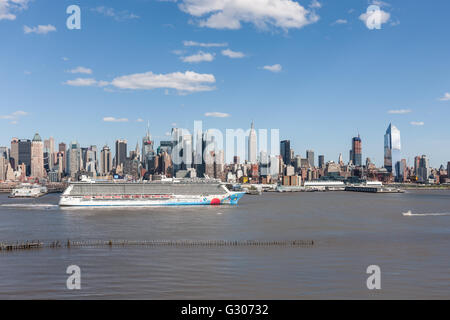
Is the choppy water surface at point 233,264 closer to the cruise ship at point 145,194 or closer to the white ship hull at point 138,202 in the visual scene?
the white ship hull at point 138,202

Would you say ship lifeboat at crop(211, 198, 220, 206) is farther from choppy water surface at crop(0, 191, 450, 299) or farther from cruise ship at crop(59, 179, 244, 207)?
choppy water surface at crop(0, 191, 450, 299)

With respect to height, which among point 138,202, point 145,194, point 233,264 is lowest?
point 233,264

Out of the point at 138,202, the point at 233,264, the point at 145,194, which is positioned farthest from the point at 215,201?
the point at 233,264

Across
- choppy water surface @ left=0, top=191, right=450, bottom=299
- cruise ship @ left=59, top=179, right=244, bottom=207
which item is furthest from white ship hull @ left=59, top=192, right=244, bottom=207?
choppy water surface @ left=0, top=191, right=450, bottom=299

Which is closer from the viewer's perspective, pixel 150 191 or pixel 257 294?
pixel 257 294

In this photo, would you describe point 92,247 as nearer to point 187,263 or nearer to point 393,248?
point 187,263

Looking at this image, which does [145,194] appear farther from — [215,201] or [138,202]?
[215,201]

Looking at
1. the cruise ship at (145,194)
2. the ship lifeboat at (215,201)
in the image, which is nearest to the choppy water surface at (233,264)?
the cruise ship at (145,194)
